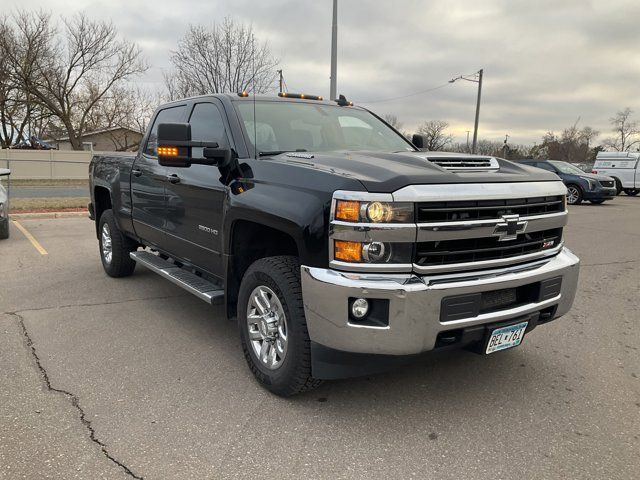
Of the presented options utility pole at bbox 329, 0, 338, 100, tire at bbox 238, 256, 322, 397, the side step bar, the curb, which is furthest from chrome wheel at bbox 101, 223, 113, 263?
utility pole at bbox 329, 0, 338, 100

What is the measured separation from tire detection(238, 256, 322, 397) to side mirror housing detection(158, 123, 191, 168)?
3.03 ft

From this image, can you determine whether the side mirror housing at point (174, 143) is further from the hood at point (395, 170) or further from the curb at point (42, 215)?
the curb at point (42, 215)

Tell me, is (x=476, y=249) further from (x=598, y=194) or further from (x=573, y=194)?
(x=573, y=194)

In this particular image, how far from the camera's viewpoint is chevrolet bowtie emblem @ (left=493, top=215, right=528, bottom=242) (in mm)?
2867

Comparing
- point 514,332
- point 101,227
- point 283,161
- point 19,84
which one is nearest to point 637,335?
point 514,332

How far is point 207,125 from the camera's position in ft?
13.8

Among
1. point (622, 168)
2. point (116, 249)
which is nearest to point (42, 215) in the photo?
point (116, 249)

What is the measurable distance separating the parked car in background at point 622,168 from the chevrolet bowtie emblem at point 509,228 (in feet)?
81.4

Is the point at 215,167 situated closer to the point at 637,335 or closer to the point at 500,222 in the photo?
the point at 500,222

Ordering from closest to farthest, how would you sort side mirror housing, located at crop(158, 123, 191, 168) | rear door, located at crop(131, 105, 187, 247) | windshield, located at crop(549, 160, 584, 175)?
side mirror housing, located at crop(158, 123, 191, 168), rear door, located at crop(131, 105, 187, 247), windshield, located at crop(549, 160, 584, 175)

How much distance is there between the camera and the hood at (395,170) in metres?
2.66

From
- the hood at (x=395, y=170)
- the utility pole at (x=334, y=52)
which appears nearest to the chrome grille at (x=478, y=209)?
the hood at (x=395, y=170)

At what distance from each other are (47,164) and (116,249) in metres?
27.3

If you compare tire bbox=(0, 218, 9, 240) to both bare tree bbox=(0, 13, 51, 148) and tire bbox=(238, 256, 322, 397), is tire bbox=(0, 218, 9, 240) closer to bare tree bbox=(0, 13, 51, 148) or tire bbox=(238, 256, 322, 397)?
tire bbox=(238, 256, 322, 397)
